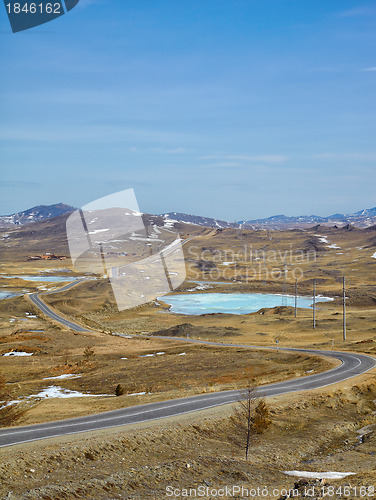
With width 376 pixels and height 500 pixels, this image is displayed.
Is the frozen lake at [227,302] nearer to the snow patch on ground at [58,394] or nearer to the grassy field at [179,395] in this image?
the grassy field at [179,395]

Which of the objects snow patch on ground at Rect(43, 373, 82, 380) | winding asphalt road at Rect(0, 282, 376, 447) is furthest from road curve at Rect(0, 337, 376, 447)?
snow patch on ground at Rect(43, 373, 82, 380)

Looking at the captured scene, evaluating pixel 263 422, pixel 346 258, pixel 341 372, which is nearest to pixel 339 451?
pixel 263 422

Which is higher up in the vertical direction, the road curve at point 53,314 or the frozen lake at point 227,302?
the road curve at point 53,314

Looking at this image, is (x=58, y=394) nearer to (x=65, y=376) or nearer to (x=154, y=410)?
(x=65, y=376)

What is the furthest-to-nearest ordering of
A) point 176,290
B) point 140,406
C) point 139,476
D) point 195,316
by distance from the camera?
point 176,290
point 195,316
point 140,406
point 139,476

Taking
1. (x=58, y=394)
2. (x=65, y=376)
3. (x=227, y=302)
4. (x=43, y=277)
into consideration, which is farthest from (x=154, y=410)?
(x=43, y=277)

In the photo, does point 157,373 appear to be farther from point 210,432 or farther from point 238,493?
point 238,493

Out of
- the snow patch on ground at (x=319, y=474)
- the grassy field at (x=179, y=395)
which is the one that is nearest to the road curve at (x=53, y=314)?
the grassy field at (x=179, y=395)

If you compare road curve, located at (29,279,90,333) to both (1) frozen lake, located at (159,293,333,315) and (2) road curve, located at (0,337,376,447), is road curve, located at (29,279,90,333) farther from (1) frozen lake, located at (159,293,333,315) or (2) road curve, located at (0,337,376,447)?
(2) road curve, located at (0,337,376,447)
